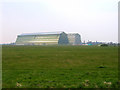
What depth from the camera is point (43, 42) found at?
192m

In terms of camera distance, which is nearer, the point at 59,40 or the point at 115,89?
the point at 115,89

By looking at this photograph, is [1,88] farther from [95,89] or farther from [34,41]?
[34,41]

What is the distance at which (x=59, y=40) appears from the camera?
186875mm

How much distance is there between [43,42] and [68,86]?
184008 millimetres

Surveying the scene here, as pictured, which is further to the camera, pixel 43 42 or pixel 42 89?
pixel 43 42

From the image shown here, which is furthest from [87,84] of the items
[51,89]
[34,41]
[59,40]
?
[34,41]

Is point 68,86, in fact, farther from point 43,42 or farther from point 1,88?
point 43,42

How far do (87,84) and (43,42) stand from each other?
183776 millimetres

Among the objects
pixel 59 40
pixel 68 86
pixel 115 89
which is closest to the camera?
pixel 115 89

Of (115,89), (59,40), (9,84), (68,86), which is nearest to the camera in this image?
(115,89)

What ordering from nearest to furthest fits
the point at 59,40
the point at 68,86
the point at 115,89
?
1. the point at 115,89
2. the point at 68,86
3. the point at 59,40

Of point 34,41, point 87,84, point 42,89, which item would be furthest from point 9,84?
point 34,41

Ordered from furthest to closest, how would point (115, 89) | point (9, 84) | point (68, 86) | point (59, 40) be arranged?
point (59, 40) < point (9, 84) < point (68, 86) < point (115, 89)

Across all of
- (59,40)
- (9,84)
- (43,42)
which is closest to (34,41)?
(43,42)
